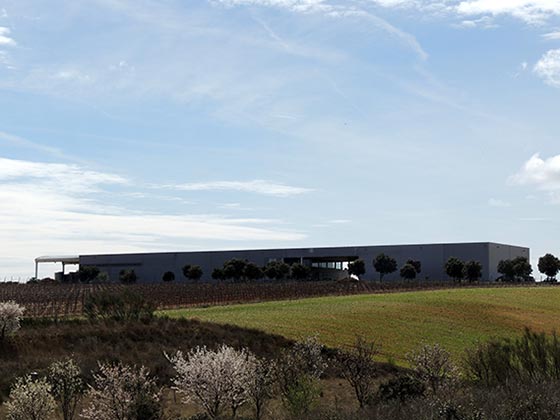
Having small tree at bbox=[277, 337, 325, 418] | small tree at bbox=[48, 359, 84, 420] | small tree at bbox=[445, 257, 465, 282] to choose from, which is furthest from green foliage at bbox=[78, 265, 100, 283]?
small tree at bbox=[48, 359, 84, 420]

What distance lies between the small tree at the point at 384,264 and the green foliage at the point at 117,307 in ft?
217

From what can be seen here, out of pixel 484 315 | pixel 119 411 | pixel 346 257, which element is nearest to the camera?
pixel 119 411

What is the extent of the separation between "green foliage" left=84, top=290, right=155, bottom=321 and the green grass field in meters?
4.01

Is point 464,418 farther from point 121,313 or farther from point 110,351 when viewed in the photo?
point 121,313

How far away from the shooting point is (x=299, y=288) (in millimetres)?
78125

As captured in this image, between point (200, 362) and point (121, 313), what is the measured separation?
63.3 feet

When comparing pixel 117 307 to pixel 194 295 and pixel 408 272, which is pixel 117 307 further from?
pixel 408 272

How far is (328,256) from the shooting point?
384 ft

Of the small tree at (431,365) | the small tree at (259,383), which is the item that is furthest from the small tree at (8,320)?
the small tree at (431,365)

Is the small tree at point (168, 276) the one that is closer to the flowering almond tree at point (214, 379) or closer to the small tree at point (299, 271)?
the small tree at point (299, 271)

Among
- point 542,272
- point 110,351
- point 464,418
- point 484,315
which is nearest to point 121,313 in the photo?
point 110,351

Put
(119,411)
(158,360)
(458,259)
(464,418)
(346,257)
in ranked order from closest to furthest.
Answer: (464,418)
(119,411)
(158,360)
(458,259)
(346,257)

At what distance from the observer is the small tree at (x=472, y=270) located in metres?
97.4

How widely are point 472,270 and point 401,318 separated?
52370 mm
